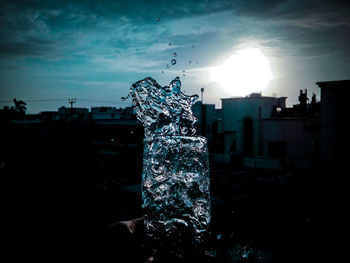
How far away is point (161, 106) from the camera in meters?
4.40

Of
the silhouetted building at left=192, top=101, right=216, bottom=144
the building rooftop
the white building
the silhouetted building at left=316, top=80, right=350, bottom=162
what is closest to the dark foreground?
the white building

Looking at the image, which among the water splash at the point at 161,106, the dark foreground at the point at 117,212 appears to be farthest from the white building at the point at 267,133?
the water splash at the point at 161,106

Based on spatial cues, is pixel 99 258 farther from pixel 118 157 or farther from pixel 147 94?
pixel 118 157

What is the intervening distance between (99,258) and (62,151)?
14.2 metres

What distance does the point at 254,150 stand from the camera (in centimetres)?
2367

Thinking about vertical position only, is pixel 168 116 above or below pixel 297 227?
above

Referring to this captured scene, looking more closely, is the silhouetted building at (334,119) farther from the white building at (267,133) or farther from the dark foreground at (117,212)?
the dark foreground at (117,212)

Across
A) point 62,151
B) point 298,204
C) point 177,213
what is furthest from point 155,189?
point 62,151

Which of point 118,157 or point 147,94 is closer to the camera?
point 147,94

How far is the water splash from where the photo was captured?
4266 millimetres

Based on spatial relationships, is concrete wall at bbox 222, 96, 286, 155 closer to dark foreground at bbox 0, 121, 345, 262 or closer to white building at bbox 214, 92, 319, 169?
white building at bbox 214, 92, 319, 169

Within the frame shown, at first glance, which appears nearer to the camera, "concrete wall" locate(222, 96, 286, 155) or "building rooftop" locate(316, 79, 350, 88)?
"building rooftop" locate(316, 79, 350, 88)

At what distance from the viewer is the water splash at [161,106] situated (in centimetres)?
427

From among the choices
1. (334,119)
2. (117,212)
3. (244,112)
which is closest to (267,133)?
(244,112)
